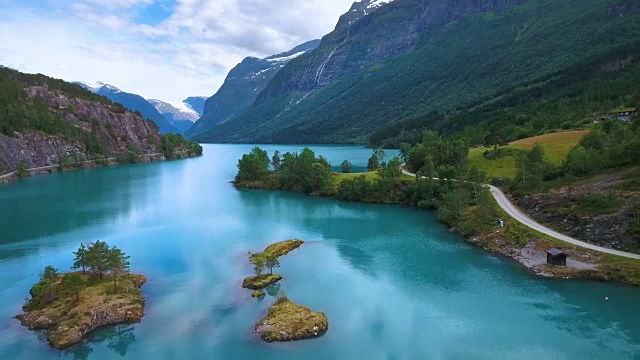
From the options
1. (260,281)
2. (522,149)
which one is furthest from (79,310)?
(522,149)

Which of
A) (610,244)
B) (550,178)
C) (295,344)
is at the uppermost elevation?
(550,178)

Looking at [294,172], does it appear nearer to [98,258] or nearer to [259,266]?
[259,266]

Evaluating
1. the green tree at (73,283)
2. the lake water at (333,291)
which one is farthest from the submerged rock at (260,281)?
the green tree at (73,283)

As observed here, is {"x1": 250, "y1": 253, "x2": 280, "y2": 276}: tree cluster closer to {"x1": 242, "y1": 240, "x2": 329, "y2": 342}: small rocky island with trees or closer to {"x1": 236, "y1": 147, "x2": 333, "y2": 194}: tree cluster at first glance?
{"x1": 242, "y1": 240, "x2": 329, "y2": 342}: small rocky island with trees

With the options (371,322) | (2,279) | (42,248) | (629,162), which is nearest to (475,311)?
(371,322)

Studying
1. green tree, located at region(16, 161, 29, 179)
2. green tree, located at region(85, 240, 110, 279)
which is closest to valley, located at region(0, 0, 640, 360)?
green tree, located at region(85, 240, 110, 279)

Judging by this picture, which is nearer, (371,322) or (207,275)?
(371,322)

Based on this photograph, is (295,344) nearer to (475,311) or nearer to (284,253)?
(475,311)
